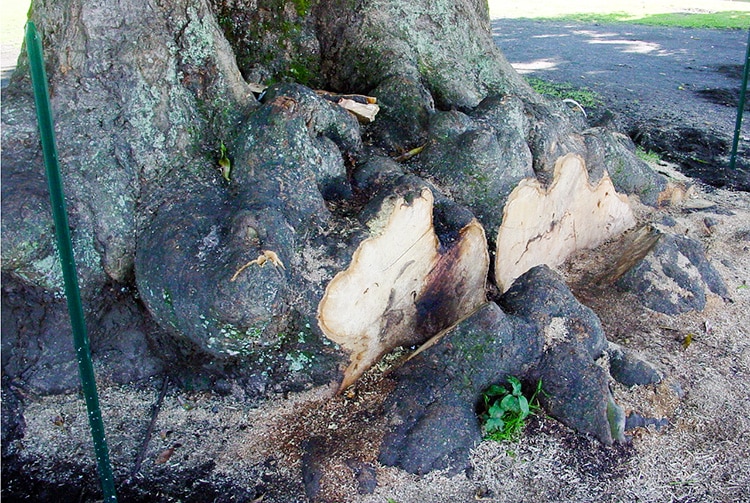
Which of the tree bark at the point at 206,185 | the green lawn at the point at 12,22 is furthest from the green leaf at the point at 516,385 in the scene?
the green lawn at the point at 12,22

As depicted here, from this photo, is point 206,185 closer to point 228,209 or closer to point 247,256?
point 228,209

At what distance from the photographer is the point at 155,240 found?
2.51 metres

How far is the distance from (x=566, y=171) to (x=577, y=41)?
896cm

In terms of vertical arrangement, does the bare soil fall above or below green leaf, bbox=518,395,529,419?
below

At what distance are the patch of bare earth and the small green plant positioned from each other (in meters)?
0.04

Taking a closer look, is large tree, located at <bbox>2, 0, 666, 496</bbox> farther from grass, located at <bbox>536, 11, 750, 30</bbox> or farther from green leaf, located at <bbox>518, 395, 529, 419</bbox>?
grass, located at <bbox>536, 11, 750, 30</bbox>

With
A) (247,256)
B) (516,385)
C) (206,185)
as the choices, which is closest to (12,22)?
(206,185)

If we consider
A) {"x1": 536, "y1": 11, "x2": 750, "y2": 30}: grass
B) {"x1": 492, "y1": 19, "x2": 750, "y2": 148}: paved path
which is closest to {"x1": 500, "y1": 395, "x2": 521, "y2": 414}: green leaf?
{"x1": 492, "y1": 19, "x2": 750, "y2": 148}: paved path

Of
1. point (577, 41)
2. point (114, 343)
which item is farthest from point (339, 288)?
point (577, 41)

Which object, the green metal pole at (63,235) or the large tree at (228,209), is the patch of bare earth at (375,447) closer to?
the large tree at (228,209)

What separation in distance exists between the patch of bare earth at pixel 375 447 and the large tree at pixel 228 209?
14cm

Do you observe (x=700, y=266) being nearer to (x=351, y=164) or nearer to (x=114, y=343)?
(x=351, y=164)

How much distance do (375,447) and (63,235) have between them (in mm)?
1320

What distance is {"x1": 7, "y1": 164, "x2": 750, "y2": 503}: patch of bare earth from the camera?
2.38 m
